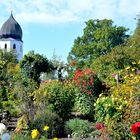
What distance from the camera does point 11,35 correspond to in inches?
4309

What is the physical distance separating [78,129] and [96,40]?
3673cm

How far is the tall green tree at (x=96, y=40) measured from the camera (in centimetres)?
4784

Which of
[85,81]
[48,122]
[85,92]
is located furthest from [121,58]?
[48,122]

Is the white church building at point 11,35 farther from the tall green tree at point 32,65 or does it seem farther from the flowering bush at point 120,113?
the flowering bush at point 120,113

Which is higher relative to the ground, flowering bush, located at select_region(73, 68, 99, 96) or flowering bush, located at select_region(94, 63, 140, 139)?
flowering bush, located at select_region(73, 68, 99, 96)

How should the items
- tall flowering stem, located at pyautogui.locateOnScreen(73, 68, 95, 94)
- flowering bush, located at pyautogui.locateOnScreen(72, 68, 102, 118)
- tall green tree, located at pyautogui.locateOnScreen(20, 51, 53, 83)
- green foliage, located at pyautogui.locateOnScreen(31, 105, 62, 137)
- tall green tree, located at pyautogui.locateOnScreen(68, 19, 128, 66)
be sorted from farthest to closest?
tall green tree, located at pyautogui.locateOnScreen(68, 19, 128, 66), tall green tree, located at pyautogui.locateOnScreen(20, 51, 53, 83), tall flowering stem, located at pyautogui.locateOnScreen(73, 68, 95, 94), flowering bush, located at pyautogui.locateOnScreen(72, 68, 102, 118), green foliage, located at pyautogui.locateOnScreen(31, 105, 62, 137)

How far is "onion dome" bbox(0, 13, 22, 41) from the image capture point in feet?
342

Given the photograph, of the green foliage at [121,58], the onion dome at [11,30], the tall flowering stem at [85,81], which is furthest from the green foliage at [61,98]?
the onion dome at [11,30]

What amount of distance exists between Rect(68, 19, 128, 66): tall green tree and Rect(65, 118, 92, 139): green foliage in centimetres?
3312

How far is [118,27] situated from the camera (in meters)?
49.4

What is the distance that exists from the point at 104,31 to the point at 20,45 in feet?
235

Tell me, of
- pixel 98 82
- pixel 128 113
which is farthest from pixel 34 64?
pixel 128 113

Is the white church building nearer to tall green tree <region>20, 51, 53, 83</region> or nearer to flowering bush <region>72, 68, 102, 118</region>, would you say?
tall green tree <region>20, 51, 53, 83</region>

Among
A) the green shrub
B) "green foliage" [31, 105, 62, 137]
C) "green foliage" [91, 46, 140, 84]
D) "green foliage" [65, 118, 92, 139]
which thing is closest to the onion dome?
"green foliage" [91, 46, 140, 84]
